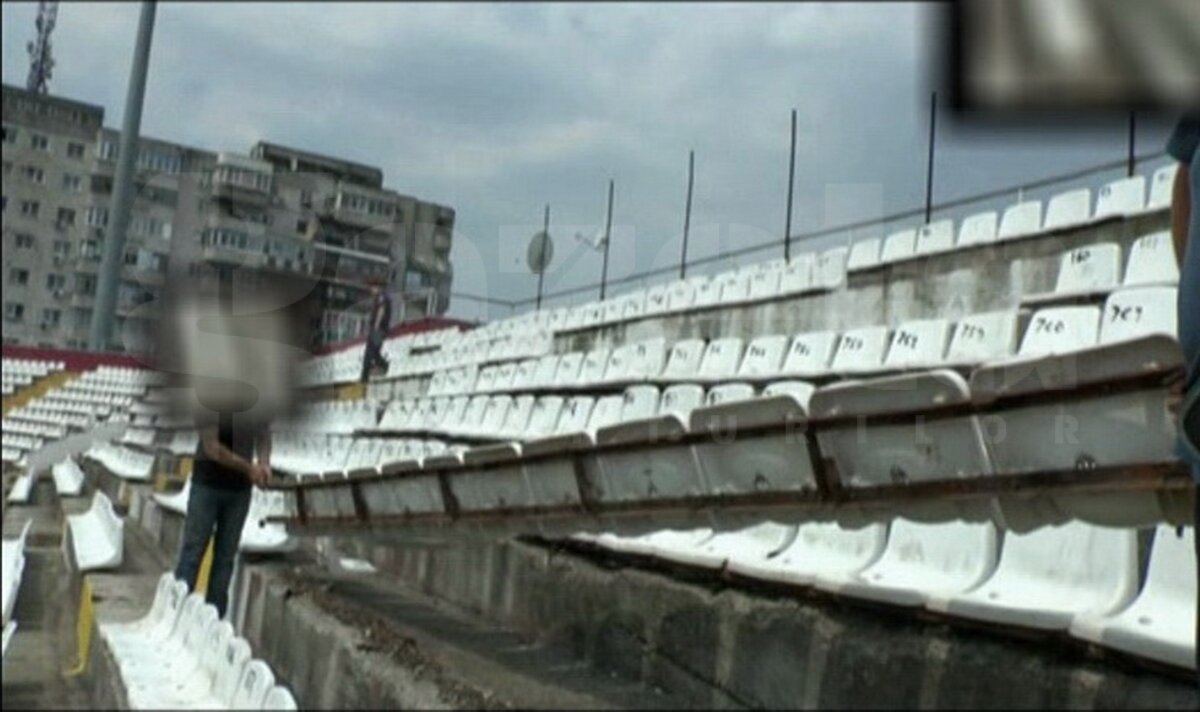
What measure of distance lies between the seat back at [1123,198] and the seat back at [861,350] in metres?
1.16

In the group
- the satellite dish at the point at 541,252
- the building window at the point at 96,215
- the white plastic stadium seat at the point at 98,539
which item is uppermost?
the building window at the point at 96,215

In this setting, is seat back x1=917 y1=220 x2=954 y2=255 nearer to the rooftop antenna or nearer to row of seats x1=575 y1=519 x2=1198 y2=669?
row of seats x1=575 y1=519 x2=1198 y2=669

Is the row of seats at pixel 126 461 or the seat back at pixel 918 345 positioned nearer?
the seat back at pixel 918 345

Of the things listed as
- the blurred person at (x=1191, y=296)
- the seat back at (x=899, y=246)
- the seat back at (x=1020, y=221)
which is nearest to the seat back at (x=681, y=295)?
the seat back at (x=899, y=246)

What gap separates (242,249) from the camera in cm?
706

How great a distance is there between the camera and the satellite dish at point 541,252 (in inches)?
457

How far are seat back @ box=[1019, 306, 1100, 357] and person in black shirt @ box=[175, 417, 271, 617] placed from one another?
2.59 m

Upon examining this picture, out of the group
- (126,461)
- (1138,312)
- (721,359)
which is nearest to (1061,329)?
(1138,312)

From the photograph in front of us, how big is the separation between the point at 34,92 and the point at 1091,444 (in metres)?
51.6

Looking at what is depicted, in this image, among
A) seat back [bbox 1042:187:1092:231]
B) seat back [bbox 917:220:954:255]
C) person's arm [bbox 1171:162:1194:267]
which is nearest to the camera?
person's arm [bbox 1171:162:1194:267]

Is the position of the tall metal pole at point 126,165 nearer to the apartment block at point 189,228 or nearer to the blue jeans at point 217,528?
the apartment block at point 189,228

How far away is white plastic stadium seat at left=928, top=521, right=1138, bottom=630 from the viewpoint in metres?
1.82

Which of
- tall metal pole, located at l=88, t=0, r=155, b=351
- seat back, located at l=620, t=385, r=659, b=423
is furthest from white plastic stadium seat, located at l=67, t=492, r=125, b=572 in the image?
tall metal pole, located at l=88, t=0, r=155, b=351

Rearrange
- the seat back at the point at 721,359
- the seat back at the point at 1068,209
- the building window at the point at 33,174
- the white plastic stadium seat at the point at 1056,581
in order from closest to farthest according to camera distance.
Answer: the white plastic stadium seat at the point at 1056,581, the seat back at the point at 1068,209, the seat back at the point at 721,359, the building window at the point at 33,174
